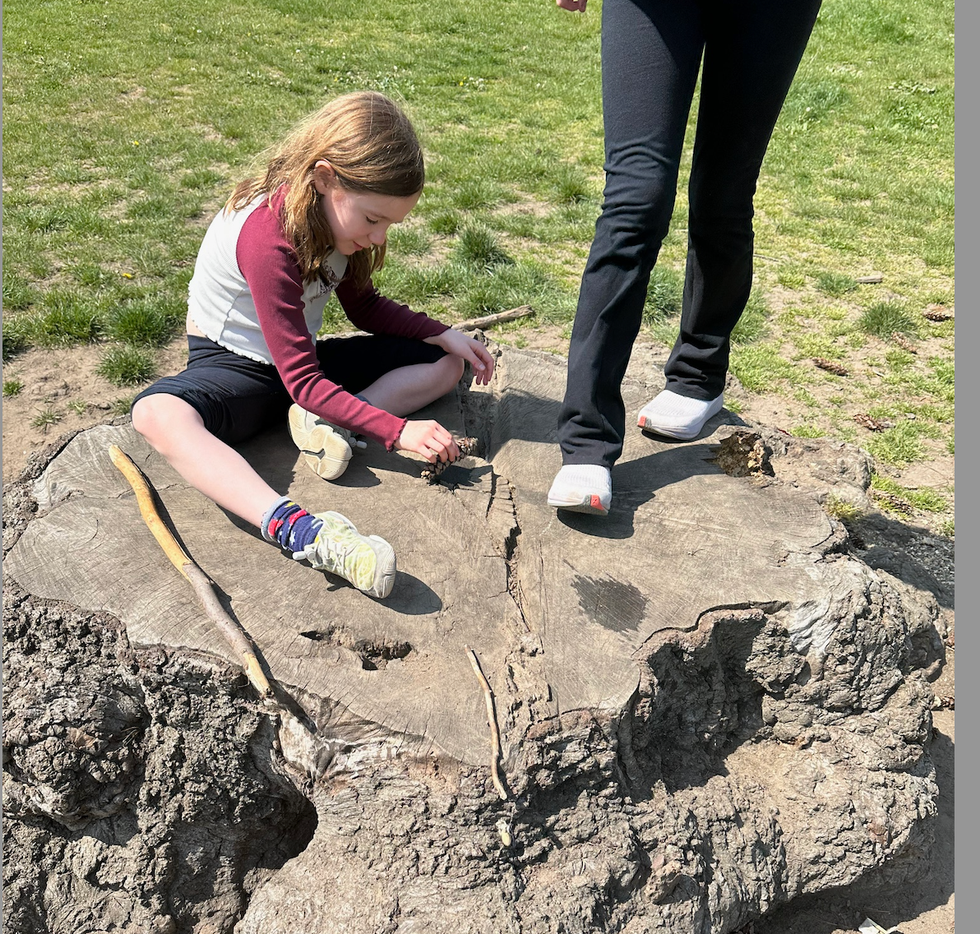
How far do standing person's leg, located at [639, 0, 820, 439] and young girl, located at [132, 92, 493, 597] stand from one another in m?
0.78

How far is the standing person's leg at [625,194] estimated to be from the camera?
2.12 m

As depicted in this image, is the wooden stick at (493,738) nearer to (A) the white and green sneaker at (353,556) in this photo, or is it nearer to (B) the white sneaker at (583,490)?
(A) the white and green sneaker at (353,556)

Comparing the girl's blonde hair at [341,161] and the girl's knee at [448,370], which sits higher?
the girl's blonde hair at [341,161]

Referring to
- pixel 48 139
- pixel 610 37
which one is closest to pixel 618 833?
pixel 610 37

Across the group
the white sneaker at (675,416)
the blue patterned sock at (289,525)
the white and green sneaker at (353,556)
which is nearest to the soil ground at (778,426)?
the white sneaker at (675,416)

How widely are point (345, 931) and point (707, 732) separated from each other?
0.98m

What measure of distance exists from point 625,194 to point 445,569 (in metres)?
0.99

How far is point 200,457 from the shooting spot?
2.20m

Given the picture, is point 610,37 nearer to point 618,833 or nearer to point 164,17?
point 618,833

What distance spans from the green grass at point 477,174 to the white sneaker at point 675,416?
4.36 feet

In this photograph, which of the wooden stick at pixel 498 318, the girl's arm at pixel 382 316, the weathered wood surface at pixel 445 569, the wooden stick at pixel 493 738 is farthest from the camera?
the wooden stick at pixel 498 318

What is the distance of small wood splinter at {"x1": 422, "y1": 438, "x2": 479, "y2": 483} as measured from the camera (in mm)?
2367

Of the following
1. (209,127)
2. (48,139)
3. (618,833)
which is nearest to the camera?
(618,833)

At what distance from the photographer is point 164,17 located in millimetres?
9742
